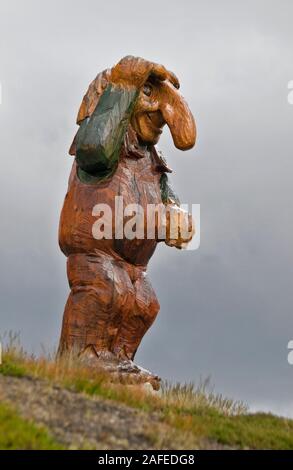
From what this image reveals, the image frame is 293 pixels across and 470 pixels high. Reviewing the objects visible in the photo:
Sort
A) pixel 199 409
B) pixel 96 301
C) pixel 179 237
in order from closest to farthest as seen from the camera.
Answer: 1. pixel 199 409
2. pixel 96 301
3. pixel 179 237

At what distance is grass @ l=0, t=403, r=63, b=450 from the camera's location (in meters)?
5.55

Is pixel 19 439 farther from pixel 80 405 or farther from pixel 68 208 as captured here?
pixel 68 208

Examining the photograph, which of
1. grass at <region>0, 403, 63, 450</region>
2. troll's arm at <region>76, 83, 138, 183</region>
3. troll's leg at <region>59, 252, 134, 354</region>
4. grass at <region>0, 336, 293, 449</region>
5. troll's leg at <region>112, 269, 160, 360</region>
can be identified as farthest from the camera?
troll's leg at <region>112, 269, 160, 360</region>

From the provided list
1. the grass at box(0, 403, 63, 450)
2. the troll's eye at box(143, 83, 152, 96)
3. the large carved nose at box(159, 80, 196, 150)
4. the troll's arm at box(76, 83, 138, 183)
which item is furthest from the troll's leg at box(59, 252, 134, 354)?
the grass at box(0, 403, 63, 450)

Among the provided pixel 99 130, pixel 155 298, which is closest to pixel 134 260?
pixel 155 298

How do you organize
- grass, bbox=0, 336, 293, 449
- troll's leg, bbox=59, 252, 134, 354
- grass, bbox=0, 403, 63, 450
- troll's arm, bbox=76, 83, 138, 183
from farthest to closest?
troll's arm, bbox=76, 83, 138, 183 < troll's leg, bbox=59, 252, 134, 354 < grass, bbox=0, 336, 293, 449 < grass, bbox=0, 403, 63, 450

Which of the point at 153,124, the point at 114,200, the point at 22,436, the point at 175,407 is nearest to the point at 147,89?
the point at 153,124

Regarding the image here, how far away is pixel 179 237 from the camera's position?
29.9 ft

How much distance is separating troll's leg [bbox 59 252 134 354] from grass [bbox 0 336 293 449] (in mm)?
821

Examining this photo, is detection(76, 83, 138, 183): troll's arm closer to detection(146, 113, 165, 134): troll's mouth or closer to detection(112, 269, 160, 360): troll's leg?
detection(146, 113, 165, 134): troll's mouth

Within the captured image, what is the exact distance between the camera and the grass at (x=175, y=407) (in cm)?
675

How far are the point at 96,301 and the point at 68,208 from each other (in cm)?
109

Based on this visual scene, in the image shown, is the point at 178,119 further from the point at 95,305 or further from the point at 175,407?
the point at 175,407

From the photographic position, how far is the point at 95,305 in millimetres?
8531
